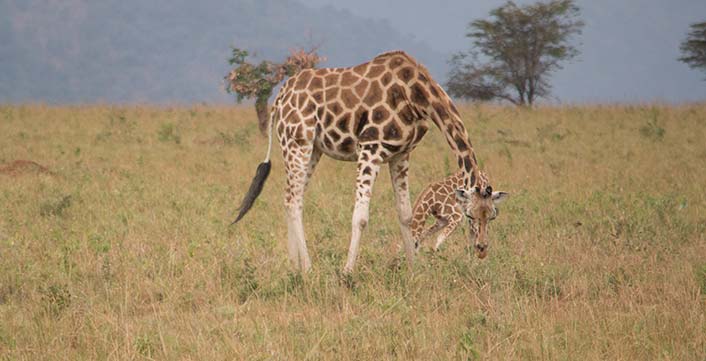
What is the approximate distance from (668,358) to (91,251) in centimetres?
554

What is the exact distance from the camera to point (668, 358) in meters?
4.75

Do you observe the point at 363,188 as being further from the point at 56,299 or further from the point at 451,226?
the point at 56,299

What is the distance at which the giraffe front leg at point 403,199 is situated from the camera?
746 cm

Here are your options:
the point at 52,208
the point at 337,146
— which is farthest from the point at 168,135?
the point at 337,146

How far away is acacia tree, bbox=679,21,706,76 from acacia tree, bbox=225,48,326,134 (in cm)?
2349

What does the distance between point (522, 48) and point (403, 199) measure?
104ft

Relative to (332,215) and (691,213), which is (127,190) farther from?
(691,213)

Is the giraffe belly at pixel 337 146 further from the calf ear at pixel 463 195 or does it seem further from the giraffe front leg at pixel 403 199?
the calf ear at pixel 463 195

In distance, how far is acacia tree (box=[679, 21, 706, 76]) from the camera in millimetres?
37312

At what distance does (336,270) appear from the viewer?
22.6ft

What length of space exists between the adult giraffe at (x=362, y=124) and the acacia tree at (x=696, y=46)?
33.7m

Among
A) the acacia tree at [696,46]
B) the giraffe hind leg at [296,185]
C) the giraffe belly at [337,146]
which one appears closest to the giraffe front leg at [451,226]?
the giraffe belly at [337,146]

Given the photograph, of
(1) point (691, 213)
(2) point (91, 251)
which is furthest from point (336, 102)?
(1) point (691, 213)

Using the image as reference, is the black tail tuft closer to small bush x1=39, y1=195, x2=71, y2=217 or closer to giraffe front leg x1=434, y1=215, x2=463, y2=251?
giraffe front leg x1=434, y1=215, x2=463, y2=251
